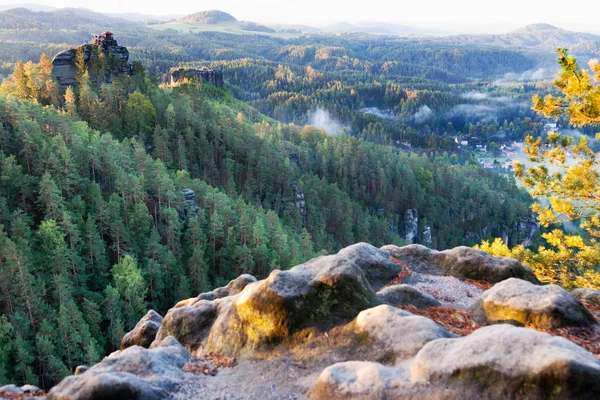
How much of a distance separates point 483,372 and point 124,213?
205 feet

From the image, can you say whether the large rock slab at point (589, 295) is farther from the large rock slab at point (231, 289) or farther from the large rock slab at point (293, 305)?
the large rock slab at point (231, 289)

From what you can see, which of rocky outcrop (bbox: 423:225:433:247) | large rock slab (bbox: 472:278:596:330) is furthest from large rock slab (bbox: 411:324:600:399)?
rocky outcrop (bbox: 423:225:433:247)

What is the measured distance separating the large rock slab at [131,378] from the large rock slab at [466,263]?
15864 mm

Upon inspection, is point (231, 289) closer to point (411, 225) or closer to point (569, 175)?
point (569, 175)

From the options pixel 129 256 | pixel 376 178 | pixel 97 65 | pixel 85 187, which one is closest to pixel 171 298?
pixel 129 256

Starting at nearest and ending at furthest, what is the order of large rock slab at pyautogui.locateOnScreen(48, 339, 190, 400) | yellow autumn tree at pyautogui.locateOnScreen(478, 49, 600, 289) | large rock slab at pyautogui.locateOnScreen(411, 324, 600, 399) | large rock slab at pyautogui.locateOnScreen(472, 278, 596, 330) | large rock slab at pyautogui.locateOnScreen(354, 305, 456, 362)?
large rock slab at pyautogui.locateOnScreen(411, 324, 600, 399), large rock slab at pyautogui.locateOnScreen(48, 339, 190, 400), large rock slab at pyautogui.locateOnScreen(354, 305, 456, 362), large rock slab at pyautogui.locateOnScreen(472, 278, 596, 330), yellow autumn tree at pyautogui.locateOnScreen(478, 49, 600, 289)

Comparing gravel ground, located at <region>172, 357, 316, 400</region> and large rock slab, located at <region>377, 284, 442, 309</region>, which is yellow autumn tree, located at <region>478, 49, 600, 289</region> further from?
gravel ground, located at <region>172, 357, 316, 400</region>

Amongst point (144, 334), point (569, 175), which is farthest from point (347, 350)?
point (569, 175)

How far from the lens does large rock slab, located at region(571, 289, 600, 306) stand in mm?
22422

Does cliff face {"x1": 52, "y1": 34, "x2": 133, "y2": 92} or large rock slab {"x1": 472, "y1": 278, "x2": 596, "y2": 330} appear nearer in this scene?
large rock slab {"x1": 472, "y1": 278, "x2": 596, "y2": 330}

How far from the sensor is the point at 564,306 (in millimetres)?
16922

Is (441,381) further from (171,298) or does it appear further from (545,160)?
(171,298)

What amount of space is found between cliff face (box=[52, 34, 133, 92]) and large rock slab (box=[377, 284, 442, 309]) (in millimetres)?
106055

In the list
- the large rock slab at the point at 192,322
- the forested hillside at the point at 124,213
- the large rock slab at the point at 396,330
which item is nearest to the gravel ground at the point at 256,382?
the large rock slab at the point at 396,330
